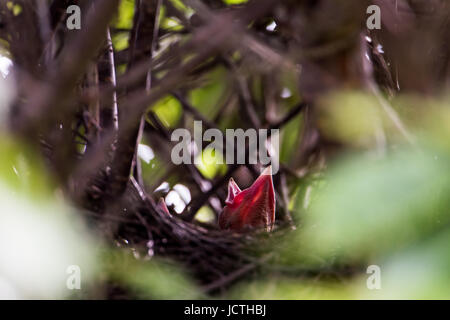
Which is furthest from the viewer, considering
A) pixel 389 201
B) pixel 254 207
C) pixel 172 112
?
pixel 172 112

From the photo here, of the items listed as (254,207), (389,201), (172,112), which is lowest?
(389,201)

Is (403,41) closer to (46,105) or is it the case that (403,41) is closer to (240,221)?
(46,105)

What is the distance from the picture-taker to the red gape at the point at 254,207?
52.5 inches

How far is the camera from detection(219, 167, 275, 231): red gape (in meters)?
1.33

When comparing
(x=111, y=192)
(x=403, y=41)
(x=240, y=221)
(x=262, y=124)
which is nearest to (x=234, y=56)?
(x=262, y=124)

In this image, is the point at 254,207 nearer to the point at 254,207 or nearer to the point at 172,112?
the point at 254,207

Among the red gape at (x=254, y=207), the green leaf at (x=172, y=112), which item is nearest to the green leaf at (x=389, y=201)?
the red gape at (x=254, y=207)

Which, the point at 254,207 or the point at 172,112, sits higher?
the point at 172,112

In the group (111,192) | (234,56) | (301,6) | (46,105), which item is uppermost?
(234,56)

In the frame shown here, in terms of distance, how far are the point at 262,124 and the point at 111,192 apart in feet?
3.00

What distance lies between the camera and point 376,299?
0.61 metres

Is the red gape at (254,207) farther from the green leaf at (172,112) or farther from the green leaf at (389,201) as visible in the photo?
the green leaf at (389,201)

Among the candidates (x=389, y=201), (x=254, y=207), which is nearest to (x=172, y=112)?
(x=254, y=207)

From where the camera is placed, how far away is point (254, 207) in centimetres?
134
